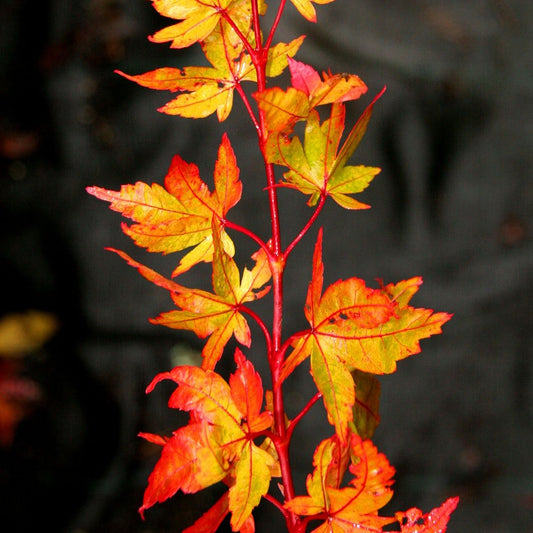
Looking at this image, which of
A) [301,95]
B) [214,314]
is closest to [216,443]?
[214,314]

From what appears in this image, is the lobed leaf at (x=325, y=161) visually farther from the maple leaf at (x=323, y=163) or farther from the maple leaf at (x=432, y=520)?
the maple leaf at (x=432, y=520)

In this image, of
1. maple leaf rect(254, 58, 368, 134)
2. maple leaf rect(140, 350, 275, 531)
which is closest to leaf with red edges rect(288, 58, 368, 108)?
maple leaf rect(254, 58, 368, 134)

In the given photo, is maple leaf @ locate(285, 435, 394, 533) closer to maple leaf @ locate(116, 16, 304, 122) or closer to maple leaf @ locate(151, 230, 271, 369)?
maple leaf @ locate(151, 230, 271, 369)

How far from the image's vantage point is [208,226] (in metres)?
0.33

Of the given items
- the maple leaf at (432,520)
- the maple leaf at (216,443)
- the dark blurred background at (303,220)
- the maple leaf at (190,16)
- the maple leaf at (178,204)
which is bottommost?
the dark blurred background at (303,220)

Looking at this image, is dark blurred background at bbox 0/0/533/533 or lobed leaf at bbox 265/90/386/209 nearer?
lobed leaf at bbox 265/90/386/209

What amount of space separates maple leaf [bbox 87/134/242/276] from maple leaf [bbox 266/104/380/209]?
0.03m

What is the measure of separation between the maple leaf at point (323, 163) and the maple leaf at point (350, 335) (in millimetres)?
49

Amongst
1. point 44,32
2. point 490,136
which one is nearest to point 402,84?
point 490,136

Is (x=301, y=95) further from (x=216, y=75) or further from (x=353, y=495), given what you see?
(x=353, y=495)

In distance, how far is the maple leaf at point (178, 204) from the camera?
31 centimetres

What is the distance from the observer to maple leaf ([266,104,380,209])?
31 cm

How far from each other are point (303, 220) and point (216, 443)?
89 centimetres

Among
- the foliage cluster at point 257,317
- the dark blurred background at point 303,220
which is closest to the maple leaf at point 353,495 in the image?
the foliage cluster at point 257,317
